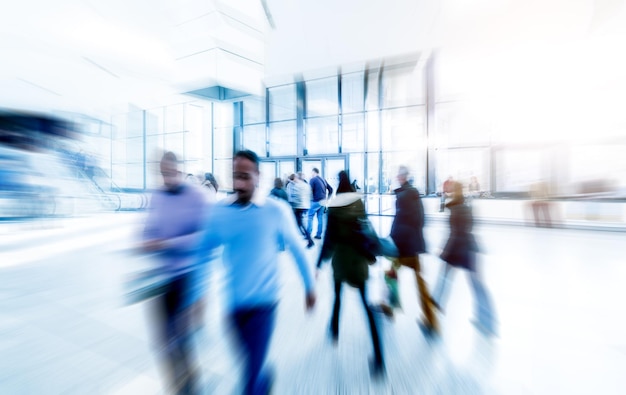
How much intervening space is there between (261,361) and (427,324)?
183 centimetres

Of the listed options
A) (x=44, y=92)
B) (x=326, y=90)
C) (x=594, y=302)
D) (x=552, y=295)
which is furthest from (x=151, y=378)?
(x=326, y=90)

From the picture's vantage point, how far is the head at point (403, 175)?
2.61 meters

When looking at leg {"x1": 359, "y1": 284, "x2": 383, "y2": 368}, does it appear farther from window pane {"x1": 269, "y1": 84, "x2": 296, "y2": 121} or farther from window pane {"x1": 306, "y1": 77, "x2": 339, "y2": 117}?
window pane {"x1": 269, "y1": 84, "x2": 296, "y2": 121}

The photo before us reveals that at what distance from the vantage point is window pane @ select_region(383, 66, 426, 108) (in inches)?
412

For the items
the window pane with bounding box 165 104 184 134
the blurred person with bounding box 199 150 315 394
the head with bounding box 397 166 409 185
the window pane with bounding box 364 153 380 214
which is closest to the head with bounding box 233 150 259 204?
the blurred person with bounding box 199 150 315 394

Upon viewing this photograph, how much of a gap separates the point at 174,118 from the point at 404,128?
40.6 ft

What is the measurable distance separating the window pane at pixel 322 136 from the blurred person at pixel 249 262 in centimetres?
1066

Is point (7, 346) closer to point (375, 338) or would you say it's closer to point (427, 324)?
point (375, 338)

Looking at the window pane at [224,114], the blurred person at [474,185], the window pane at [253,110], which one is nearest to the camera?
the blurred person at [474,185]

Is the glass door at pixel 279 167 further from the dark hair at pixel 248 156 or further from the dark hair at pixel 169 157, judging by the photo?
the dark hair at pixel 248 156

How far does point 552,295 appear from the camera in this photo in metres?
3.24

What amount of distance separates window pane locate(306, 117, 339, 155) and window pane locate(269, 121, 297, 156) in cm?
75

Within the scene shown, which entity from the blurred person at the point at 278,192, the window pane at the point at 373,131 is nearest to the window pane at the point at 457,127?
the window pane at the point at 373,131

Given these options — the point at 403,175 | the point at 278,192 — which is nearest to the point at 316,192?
the point at 278,192
